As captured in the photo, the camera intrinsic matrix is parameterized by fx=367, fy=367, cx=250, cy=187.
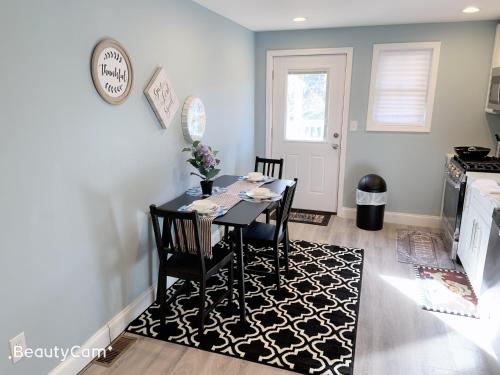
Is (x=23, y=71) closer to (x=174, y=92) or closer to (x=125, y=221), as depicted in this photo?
(x=125, y=221)

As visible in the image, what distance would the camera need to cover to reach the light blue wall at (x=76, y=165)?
164cm

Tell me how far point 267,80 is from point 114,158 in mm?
2888

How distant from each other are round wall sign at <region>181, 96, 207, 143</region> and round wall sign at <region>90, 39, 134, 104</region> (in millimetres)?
725

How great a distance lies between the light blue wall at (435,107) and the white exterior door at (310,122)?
0.55 ft

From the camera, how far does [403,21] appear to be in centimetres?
387

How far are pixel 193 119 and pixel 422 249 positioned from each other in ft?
8.61

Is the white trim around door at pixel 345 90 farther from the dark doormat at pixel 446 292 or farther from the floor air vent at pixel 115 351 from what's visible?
the floor air vent at pixel 115 351

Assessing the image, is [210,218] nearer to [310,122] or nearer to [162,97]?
[162,97]

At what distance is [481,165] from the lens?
10.8 feet

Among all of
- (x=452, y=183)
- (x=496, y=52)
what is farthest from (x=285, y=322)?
(x=496, y=52)

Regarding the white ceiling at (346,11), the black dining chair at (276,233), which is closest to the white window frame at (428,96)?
the white ceiling at (346,11)

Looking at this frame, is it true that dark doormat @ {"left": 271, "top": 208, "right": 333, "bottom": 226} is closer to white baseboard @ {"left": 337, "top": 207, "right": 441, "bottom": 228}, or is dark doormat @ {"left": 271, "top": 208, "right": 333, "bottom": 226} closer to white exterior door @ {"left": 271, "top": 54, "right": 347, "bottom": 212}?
white exterior door @ {"left": 271, "top": 54, "right": 347, "bottom": 212}

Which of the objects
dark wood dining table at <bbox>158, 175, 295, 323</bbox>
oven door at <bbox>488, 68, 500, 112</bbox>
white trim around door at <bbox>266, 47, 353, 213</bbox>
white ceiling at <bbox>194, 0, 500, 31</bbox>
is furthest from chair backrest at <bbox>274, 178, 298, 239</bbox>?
oven door at <bbox>488, 68, 500, 112</bbox>

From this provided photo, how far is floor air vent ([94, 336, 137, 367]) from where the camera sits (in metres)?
2.18
